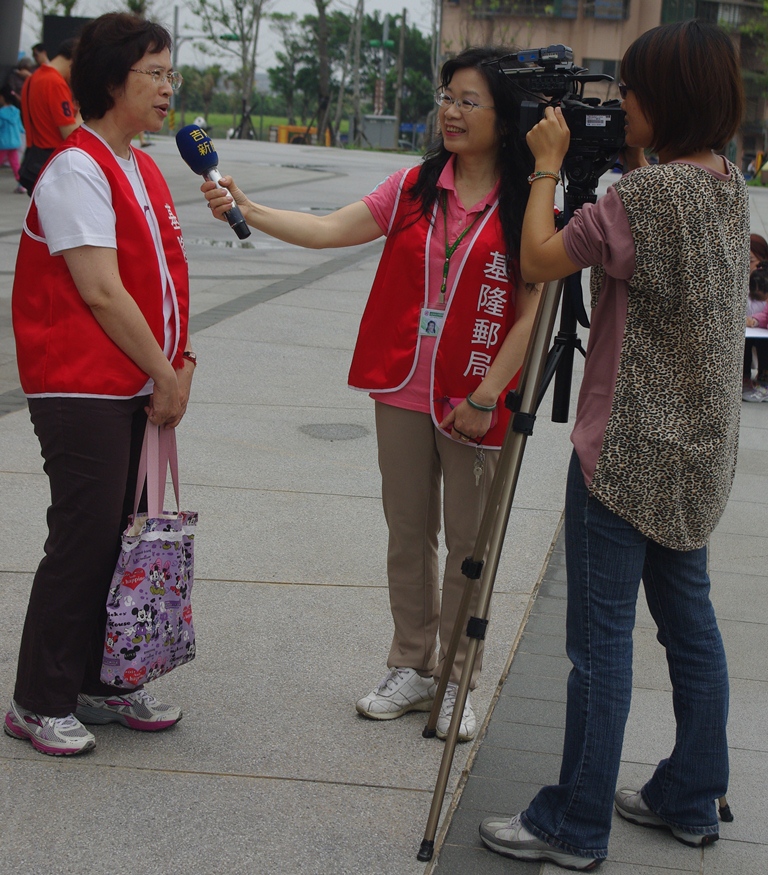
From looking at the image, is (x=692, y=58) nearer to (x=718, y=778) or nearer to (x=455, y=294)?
(x=455, y=294)

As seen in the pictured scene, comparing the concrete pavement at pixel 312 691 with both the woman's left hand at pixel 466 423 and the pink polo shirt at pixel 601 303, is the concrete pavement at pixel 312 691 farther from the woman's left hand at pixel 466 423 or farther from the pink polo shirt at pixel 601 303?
the pink polo shirt at pixel 601 303

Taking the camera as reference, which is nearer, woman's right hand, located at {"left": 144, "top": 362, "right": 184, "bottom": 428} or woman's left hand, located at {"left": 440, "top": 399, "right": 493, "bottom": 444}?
woman's right hand, located at {"left": 144, "top": 362, "right": 184, "bottom": 428}

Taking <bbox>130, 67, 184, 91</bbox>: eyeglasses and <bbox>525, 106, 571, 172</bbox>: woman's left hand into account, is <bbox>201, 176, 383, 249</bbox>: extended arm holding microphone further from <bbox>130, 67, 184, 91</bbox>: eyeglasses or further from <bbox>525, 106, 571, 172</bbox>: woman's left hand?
<bbox>525, 106, 571, 172</bbox>: woman's left hand

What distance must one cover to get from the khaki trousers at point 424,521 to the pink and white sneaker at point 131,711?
688 mm

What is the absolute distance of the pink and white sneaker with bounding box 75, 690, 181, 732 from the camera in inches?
134

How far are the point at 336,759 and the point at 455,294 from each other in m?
1.34

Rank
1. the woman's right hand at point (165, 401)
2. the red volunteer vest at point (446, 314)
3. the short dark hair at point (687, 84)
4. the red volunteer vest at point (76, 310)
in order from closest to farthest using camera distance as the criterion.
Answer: the short dark hair at point (687, 84) → the red volunteer vest at point (76, 310) → the woman's right hand at point (165, 401) → the red volunteer vest at point (446, 314)

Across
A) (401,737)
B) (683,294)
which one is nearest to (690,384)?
(683,294)

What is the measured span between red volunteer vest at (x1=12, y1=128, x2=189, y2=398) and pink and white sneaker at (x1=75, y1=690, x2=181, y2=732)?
0.93 metres

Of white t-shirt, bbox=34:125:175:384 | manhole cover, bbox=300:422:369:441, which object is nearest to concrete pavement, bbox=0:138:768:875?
manhole cover, bbox=300:422:369:441

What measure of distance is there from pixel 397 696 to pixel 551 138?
1.76 m

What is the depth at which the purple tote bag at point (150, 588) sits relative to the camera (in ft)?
10.5

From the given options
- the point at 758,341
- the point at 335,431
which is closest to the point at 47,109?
the point at 335,431

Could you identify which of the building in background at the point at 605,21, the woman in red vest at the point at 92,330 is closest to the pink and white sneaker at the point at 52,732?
the woman in red vest at the point at 92,330
